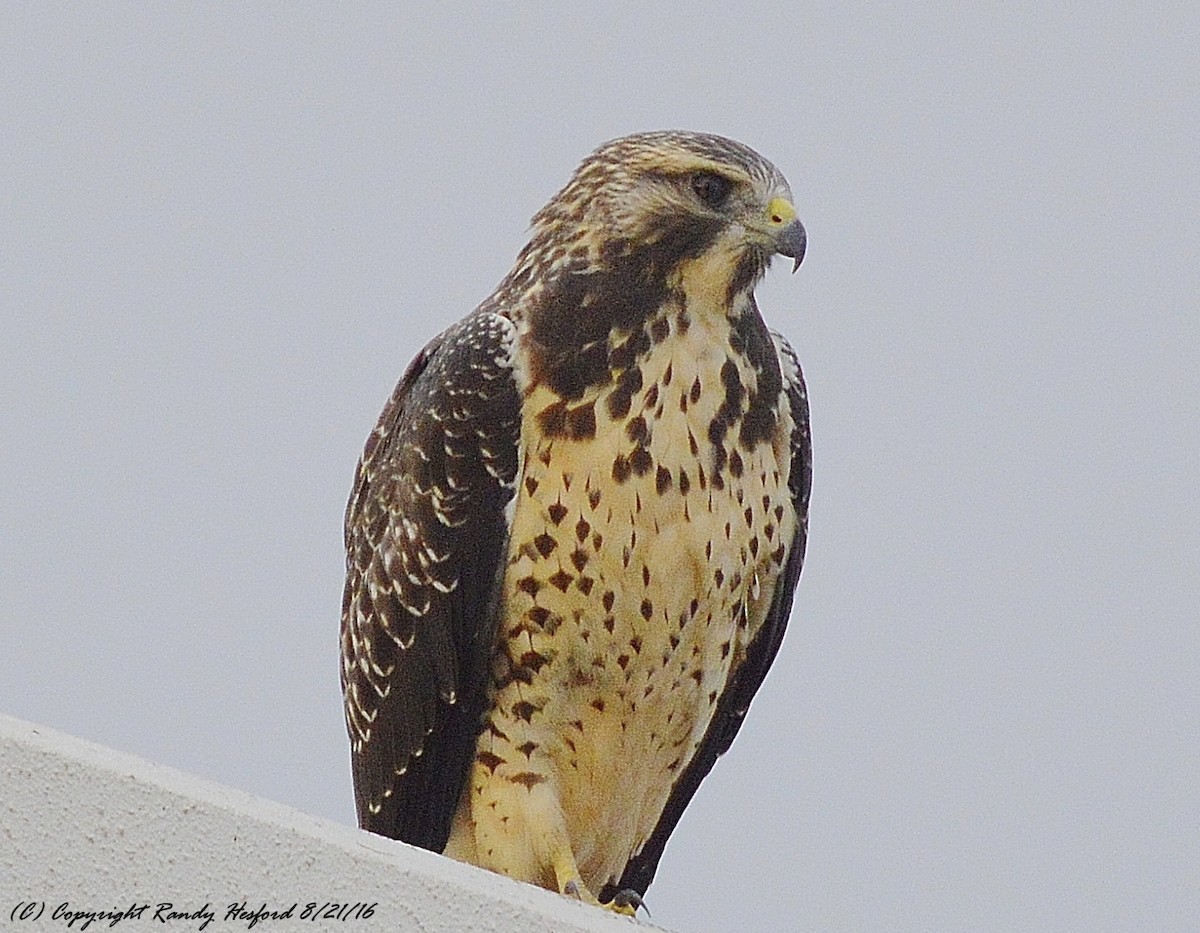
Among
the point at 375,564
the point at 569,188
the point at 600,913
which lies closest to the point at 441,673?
the point at 375,564

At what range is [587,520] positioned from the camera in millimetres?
4832

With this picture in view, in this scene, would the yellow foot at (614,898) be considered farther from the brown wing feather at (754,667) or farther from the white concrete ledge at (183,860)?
the white concrete ledge at (183,860)

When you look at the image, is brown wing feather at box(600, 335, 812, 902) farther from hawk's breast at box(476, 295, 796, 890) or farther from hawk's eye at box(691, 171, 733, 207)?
hawk's eye at box(691, 171, 733, 207)

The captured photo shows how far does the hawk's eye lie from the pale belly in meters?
0.34

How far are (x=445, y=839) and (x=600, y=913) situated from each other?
1936 mm

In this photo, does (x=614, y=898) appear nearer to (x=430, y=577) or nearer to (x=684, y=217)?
(x=430, y=577)

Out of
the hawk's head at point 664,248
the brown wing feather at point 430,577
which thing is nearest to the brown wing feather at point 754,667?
the hawk's head at point 664,248

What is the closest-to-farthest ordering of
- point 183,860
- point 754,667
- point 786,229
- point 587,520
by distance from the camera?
1. point 183,860
2. point 587,520
3. point 786,229
4. point 754,667

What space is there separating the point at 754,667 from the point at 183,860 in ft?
8.89

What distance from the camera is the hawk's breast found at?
15.9 ft

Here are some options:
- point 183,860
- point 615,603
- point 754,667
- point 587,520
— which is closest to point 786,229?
point 587,520

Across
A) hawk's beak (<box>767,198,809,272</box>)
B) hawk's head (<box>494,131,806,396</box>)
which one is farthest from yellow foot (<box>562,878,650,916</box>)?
hawk's beak (<box>767,198,809,272</box>)

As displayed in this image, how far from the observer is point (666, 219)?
5113 mm

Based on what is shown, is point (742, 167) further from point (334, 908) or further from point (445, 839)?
point (334, 908)
